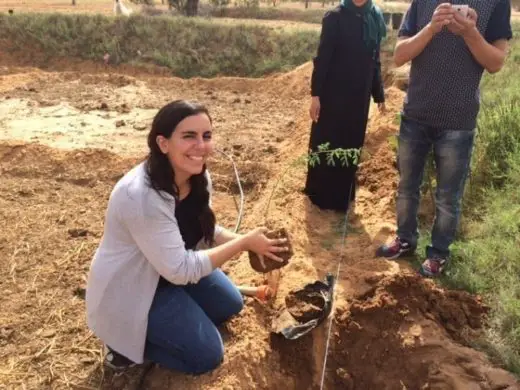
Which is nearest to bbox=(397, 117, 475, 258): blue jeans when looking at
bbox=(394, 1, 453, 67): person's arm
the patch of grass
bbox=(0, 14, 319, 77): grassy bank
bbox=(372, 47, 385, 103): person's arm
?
bbox=(394, 1, 453, 67): person's arm

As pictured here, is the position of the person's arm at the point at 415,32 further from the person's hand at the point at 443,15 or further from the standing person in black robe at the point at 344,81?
the standing person in black robe at the point at 344,81

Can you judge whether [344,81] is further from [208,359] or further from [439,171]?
[208,359]

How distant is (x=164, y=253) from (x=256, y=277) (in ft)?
4.28

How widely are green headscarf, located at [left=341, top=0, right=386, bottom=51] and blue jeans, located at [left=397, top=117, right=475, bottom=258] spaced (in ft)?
2.72

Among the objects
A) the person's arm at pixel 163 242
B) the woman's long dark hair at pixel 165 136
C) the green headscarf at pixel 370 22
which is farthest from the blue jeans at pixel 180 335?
the green headscarf at pixel 370 22

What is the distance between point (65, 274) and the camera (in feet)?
12.3

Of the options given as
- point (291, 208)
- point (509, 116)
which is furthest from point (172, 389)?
point (509, 116)

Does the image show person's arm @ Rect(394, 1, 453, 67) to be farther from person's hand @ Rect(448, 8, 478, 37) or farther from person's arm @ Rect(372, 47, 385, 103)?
person's arm @ Rect(372, 47, 385, 103)

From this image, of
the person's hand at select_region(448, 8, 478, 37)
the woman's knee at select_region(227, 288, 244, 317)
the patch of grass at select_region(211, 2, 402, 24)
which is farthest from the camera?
the patch of grass at select_region(211, 2, 402, 24)

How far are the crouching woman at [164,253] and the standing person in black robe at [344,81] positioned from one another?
1.71 m

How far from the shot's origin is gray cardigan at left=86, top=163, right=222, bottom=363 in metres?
2.32

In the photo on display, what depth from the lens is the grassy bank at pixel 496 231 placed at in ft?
9.21

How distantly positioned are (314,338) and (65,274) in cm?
188

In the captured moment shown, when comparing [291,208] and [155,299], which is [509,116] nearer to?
[291,208]
